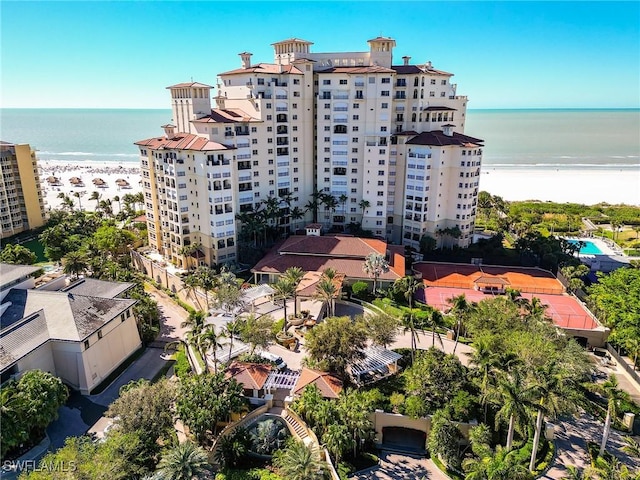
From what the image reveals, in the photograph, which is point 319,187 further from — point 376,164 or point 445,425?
point 445,425

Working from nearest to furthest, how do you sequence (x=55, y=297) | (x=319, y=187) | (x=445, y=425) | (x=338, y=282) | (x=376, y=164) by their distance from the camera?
(x=445, y=425) → (x=55, y=297) → (x=338, y=282) → (x=376, y=164) → (x=319, y=187)

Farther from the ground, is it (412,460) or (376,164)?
(376,164)

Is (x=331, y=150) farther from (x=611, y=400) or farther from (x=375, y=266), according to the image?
(x=611, y=400)

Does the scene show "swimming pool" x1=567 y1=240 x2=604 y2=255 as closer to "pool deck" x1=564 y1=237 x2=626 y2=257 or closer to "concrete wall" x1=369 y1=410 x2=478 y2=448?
"pool deck" x1=564 y1=237 x2=626 y2=257

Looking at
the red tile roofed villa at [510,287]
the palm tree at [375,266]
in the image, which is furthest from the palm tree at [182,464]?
the red tile roofed villa at [510,287]

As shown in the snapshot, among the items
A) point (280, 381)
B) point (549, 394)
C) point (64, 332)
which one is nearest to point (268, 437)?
point (280, 381)

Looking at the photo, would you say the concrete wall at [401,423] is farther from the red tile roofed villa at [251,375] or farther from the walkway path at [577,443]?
the red tile roofed villa at [251,375]

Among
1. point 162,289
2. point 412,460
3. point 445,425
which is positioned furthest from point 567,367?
point 162,289
